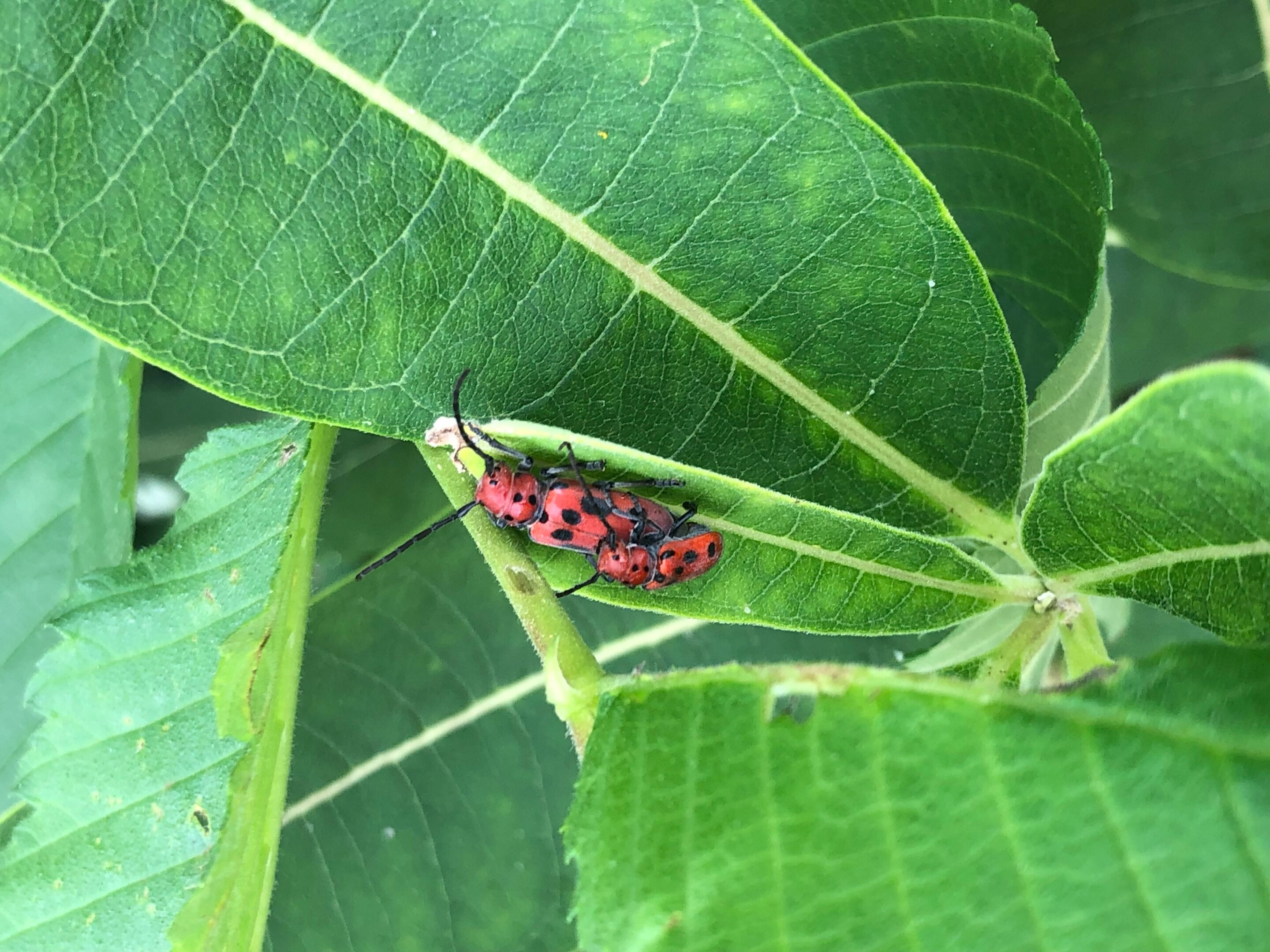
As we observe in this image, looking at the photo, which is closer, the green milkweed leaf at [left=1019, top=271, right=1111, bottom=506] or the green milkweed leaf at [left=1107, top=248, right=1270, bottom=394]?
the green milkweed leaf at [left=1019, top=271, right=1111, bottom=506]

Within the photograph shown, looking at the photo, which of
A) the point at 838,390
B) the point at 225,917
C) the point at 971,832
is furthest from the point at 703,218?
the point at 225,917

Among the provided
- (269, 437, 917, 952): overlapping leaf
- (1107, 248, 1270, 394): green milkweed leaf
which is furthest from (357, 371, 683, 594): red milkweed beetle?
(1107, 248, 1270, 394): green milkweed leaf

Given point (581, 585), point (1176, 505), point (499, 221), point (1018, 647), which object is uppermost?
point (499, 221)

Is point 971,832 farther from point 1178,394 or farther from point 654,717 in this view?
point 1178,394

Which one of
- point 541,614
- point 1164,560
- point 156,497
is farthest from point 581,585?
point 156,497

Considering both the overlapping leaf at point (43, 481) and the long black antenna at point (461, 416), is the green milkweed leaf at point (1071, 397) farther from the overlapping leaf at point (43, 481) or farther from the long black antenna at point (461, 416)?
the overlapping leaf at point (43, 481)

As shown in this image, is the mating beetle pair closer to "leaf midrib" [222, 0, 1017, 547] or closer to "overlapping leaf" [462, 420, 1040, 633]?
"overlapping leaf" [462, 420, 1040, 633]

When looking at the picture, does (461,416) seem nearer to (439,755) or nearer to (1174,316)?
(439,755)
